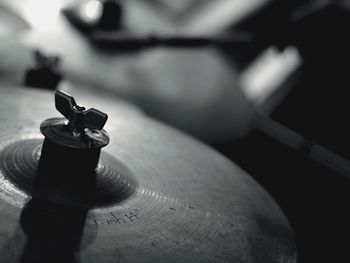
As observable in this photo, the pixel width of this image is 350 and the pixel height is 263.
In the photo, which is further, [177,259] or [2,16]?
[2,16]

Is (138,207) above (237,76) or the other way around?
the other way around

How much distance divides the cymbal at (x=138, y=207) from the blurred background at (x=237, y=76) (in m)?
0.25

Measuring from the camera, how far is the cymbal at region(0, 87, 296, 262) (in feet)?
1.77

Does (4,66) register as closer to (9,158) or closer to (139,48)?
(9,158)

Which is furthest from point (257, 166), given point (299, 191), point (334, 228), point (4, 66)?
point (4, 66)

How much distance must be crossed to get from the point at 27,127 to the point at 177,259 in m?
0.41

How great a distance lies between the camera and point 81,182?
67 cm

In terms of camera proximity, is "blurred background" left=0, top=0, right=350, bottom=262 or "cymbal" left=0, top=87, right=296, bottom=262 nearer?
"cymbal" left=0, top=87, right=296, bottom=262

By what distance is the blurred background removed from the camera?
1240 mm

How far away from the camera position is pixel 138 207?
0.67 metres

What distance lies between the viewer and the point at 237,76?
7.19 ft

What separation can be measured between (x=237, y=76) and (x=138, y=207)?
162cm

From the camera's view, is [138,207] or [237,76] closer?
[138,207]

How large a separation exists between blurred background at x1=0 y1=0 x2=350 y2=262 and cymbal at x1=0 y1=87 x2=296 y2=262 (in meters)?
0.25
